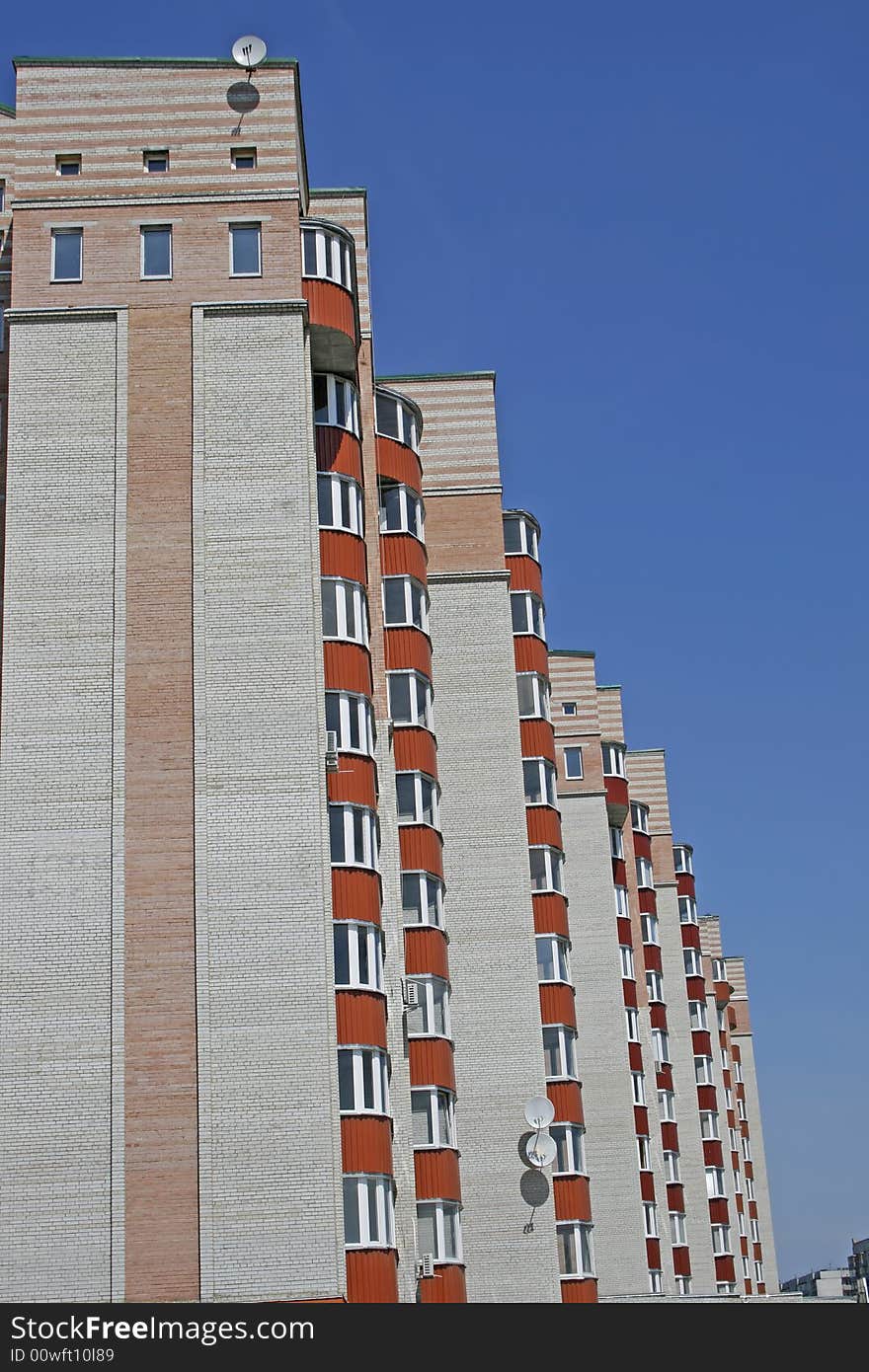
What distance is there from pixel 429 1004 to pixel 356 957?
6.33m

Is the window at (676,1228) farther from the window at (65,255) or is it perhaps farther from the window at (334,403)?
the window at (65,255)

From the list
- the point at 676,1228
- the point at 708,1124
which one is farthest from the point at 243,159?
the point at 708,1124

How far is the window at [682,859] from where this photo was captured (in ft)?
286

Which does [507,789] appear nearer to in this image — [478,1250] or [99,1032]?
[478,1250]

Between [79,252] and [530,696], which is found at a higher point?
[79,252]

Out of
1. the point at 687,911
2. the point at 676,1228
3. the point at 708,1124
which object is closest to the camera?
the point at 676,1228

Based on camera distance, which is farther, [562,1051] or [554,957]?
[554,957]

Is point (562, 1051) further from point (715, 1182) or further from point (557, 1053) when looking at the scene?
point (715, 1182)

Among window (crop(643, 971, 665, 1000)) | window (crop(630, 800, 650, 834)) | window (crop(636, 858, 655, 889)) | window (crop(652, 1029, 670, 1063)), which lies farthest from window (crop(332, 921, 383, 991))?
window (crop(636, 858, 655, 889))

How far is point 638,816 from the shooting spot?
74.7 metres

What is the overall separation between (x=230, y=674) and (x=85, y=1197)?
32.9 feet

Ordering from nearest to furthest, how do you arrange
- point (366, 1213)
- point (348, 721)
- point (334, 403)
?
point (366, 1213) → point (348, 721) → point (334, 403)
